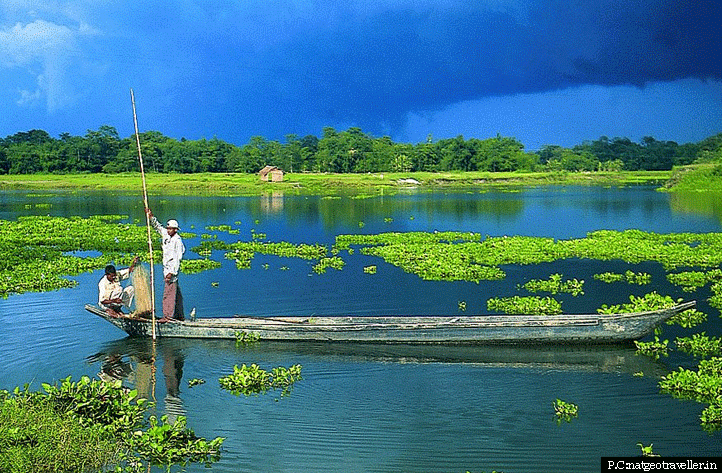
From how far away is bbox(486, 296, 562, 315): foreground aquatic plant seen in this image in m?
18.9

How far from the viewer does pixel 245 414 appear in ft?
40.0

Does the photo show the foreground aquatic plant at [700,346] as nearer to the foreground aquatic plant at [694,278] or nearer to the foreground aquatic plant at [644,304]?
the foreground aquatic plant at [644,304]

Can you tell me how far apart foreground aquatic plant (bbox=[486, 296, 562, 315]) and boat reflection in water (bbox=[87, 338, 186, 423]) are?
8.85 metres

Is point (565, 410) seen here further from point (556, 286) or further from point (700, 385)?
point (556, 286)

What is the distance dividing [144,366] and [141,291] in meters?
1.99

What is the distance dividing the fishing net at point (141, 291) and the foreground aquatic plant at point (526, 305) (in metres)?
9.24

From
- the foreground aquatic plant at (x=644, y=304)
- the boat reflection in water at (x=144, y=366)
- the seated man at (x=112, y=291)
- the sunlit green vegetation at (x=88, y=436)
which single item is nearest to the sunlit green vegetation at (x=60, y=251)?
the seated man at (x=112, y=291)

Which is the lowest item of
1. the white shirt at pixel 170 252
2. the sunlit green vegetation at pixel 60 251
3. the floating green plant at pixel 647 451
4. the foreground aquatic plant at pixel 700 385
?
the floating green plant at pixel 647 451

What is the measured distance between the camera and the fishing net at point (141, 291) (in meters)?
16.1

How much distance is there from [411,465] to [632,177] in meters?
124

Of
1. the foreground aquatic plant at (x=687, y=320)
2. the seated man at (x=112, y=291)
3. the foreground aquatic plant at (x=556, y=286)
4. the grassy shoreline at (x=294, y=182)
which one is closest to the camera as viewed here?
the seated man at (x=112, y=291)

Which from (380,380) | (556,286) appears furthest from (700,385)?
(556,286)

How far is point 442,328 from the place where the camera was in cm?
1557

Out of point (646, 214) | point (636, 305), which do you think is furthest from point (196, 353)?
point (646, 214)
